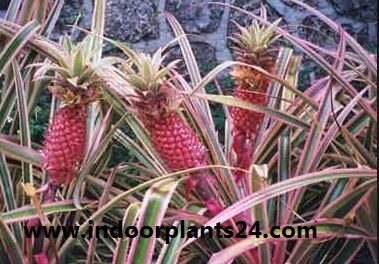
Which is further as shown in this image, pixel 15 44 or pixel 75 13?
pixel 75 13

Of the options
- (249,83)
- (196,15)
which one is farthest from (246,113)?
(196,15)

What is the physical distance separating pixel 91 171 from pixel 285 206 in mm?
393

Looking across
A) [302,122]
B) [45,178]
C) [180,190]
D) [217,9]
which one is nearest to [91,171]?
[45,178]

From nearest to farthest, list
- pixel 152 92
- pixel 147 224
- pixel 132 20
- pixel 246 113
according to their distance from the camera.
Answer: pixel 147 224, pixel 152 92, pixel 246 113, pixel 132 20

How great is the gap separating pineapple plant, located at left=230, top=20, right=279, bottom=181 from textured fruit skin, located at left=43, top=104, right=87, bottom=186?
291 mm

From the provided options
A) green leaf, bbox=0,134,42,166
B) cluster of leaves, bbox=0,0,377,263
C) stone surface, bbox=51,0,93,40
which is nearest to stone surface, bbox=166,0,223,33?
stone surface, bbox=51,0,93,40

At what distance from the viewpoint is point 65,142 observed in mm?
1267

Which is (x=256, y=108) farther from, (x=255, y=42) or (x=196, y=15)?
(x=196, y=15)

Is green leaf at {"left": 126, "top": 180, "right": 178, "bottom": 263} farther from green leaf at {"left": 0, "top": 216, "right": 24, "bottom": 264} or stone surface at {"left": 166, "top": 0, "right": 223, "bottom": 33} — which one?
stone surface at {"left": 166, "top": 0, "right": 223, "bottom": 33}

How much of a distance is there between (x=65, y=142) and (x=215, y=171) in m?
0.30

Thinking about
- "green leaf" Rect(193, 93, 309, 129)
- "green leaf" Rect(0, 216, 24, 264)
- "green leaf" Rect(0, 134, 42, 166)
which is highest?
"green leaf" Rect(193, 93, 309, 129)

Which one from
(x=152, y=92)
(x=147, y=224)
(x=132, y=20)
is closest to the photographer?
(x=147, y=224)

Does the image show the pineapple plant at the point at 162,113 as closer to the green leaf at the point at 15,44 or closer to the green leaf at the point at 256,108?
the green leaf at the point at 256,108

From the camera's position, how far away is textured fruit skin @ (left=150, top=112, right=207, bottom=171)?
49.3 inches
